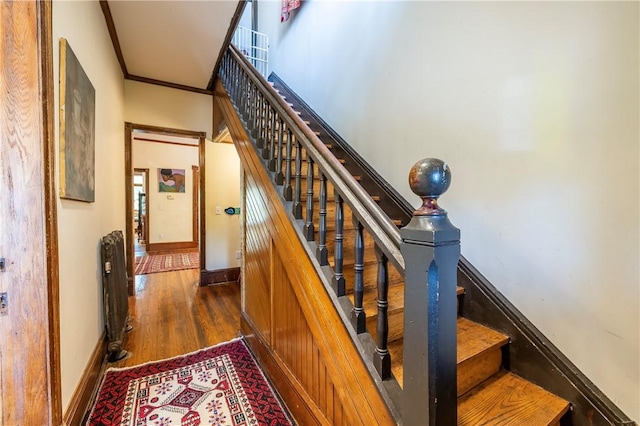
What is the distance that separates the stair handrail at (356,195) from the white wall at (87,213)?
115 centimetres

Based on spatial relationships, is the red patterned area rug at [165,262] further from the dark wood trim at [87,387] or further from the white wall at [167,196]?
the dark wood trim at [87,387]

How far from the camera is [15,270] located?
1091mm

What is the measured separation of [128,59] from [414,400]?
3693 mm

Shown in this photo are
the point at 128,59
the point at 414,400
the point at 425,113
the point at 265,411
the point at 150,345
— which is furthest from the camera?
the point at 128,59

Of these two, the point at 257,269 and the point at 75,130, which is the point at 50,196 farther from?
the point at 257,269

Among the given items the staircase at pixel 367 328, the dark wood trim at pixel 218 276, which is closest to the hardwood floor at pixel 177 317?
the dark wood trim at pixel 218 276

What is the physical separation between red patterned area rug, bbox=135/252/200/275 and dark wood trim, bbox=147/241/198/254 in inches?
16.8

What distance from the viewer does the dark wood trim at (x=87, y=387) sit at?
4.60 ft

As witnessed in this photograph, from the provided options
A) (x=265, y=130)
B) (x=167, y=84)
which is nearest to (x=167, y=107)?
(x=167, y=84)

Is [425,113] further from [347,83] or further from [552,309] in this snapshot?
[552,309]

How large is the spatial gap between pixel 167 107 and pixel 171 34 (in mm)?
1265

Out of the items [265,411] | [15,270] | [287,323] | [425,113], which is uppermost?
[425,113]

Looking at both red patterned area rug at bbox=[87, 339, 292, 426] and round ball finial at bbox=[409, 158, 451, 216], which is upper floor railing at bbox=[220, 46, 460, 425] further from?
red patterned area rug at bbox=[87, 339, 292, 426]

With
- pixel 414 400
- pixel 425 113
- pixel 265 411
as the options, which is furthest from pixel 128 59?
pixel 414 400
